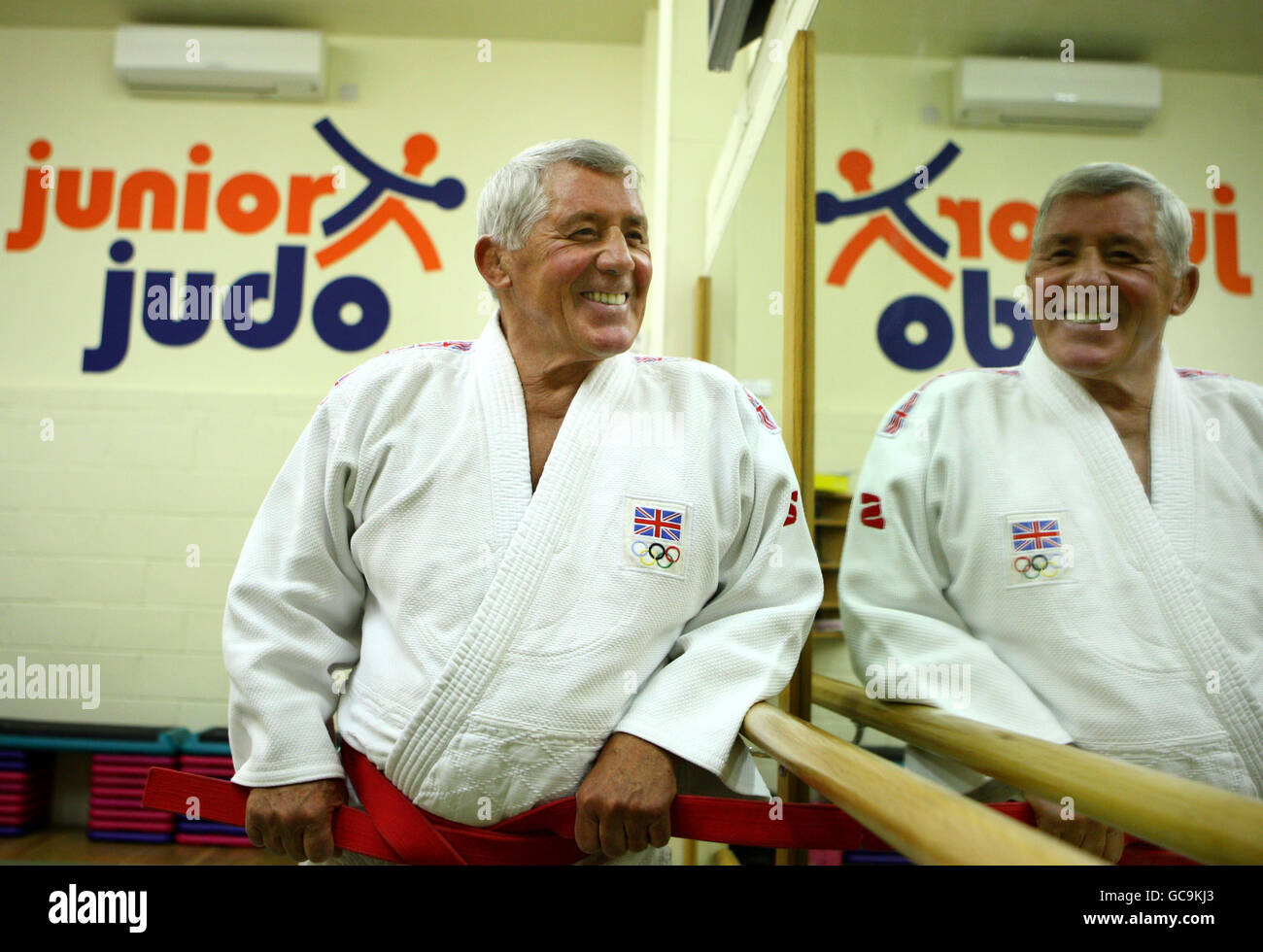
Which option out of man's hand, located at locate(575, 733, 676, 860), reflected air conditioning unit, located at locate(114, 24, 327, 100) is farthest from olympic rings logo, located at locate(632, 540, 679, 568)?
reflected air conditioning unit, located at locate(114, 24, 327, 100)

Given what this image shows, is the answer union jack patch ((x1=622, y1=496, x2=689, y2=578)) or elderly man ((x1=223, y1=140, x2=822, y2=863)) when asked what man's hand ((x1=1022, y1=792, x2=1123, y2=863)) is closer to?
elderly man ((x1=223, y1=140, x2=822, y2=863))

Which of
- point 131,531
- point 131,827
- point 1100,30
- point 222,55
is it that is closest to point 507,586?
point 1100,30

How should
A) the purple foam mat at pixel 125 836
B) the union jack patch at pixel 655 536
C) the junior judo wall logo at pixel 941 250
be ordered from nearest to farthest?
the junior judo wall logo at pixel 941 250
the union jack patch at pixel 655 536
the purple foam mat at pixel 125 836

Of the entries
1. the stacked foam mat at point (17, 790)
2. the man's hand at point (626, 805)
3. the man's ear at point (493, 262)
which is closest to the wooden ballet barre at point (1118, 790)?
the man's hand at point (626, 805)

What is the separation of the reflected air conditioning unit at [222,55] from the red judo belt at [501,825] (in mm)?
3136

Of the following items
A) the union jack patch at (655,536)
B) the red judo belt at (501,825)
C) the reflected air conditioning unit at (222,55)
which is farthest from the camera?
the reflected air conditioning unit at (222,55)

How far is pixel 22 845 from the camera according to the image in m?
3.01

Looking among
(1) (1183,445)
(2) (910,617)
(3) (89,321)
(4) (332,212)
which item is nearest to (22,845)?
(3) (89,321)

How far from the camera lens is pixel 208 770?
3.13m

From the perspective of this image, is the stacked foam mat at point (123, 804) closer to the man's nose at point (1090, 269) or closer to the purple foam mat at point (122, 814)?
the purple foam mat at point (122, 814)

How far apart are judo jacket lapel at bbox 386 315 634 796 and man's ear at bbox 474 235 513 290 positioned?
3.8 inches

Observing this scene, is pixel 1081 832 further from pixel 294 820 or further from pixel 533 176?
pixel 533 176

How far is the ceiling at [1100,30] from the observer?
647 millimetres

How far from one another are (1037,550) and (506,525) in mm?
601
